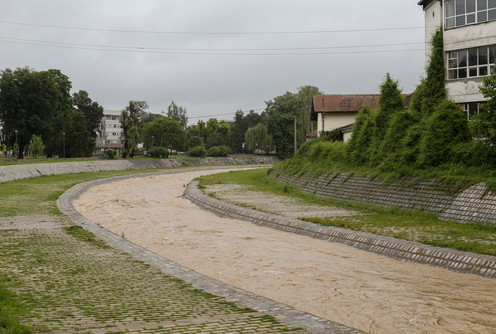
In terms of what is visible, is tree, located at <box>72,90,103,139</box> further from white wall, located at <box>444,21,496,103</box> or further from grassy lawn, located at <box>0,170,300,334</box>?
grassy lawn, located at <box>0,170,300,334</box>

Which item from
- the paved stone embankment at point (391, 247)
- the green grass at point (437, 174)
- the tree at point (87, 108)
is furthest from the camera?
the tree at point (87, 108)

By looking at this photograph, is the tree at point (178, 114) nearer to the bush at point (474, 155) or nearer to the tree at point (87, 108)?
the tree at point (87, 108)

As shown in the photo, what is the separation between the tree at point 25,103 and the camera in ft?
256

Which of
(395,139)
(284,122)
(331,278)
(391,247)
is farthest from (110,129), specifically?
(331,278)

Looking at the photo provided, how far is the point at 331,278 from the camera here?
478 inches

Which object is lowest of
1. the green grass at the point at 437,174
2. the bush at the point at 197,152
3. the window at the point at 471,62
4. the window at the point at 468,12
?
the green grass at the point at 437,174

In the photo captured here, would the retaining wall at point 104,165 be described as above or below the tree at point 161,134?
below

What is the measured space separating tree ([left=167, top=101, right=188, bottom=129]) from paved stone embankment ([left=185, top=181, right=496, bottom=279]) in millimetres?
129783

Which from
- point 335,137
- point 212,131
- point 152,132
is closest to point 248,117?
point 212,131

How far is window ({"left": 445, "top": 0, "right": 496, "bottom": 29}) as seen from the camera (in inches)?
1191

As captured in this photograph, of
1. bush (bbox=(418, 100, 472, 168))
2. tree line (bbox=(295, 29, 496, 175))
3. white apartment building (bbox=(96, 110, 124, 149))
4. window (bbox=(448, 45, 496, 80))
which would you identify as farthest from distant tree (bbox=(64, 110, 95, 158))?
white apartment building (bbox=(96, 110, 124, 149))

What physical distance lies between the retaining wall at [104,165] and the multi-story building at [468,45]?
33.5 metres

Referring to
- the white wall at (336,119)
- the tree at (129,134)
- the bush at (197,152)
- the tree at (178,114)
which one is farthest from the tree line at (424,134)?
the tree at (178,114)

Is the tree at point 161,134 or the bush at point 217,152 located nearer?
the bush at point 217,152
